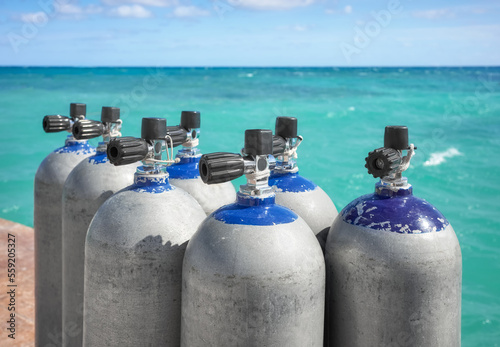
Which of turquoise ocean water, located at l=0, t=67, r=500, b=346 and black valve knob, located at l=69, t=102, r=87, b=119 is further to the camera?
turquoise ocean water, located at l=0, t=67, r=500, b=346

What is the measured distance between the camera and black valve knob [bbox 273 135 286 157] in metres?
2.13

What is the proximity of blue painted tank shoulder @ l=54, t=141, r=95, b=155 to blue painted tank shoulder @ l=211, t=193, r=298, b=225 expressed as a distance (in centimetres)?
152

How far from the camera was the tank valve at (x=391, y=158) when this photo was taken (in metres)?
1.81

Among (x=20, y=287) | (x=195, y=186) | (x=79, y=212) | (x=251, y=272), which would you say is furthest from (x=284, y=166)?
(x=20, y=287)

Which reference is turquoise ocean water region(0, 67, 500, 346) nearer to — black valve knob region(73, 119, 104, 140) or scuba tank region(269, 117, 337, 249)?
scuba tank region(269, 117, 337, 249)

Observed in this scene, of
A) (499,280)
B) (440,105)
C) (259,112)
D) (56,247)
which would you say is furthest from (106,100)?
(56,247)

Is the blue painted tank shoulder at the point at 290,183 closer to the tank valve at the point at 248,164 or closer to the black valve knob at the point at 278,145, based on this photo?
the black valve knob at the point at 278,145

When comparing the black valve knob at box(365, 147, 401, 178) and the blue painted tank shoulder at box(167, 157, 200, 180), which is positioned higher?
the black valve knob at box(365, 147, 401, 178)

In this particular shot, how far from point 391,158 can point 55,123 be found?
1898 mm

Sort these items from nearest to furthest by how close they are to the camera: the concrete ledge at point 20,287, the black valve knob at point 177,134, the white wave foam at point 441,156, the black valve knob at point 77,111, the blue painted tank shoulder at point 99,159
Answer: the black valve knob at point 177,134, the blue painted tank shoulder at point 99,159, the black valve knob at point 77,111, the concrete ledge at point 20,287, the white wave foam at point 441,156

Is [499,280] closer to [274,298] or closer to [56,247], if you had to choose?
[56,247]

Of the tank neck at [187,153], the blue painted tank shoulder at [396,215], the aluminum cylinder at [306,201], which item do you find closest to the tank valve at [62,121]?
the tank neck at [187,153]

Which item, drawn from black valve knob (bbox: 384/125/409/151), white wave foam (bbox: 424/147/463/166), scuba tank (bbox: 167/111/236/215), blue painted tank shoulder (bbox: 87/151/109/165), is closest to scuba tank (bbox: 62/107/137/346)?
blue painted tank shoulder (bbox: 87/151/109/165)

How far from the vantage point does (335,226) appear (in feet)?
6.23
